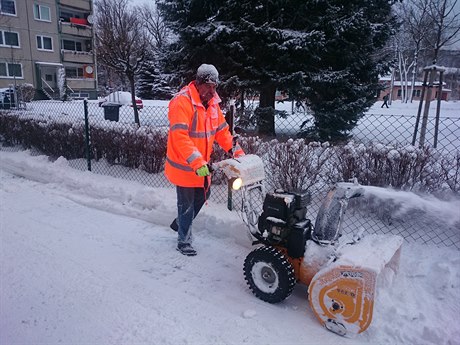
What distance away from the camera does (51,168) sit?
6.60m

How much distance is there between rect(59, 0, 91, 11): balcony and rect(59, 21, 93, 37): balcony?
2.07 metres

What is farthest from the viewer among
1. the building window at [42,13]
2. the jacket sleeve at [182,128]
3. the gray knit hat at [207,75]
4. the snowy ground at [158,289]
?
the building window at [42,13]

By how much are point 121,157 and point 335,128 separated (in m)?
5.02

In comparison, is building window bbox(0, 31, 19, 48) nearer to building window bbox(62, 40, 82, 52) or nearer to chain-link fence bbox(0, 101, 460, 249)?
building window bbox(62, 40, 82, 52)

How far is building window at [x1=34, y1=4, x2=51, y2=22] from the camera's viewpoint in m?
34.6

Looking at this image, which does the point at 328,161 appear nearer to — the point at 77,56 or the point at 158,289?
the point at 158,289

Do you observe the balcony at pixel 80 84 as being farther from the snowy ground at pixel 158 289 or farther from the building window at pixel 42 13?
the snowy ground at pixel 158 289

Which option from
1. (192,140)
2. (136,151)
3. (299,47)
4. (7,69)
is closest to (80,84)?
(7,69)

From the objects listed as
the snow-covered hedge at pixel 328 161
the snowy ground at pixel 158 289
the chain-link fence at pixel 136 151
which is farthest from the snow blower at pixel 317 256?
the snow-covered hedge at pixel 328 161

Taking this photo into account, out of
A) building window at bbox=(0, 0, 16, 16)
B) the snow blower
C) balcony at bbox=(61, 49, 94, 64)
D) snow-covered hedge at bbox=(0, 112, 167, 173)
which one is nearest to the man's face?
the snow blower

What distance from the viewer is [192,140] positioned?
11.2ft

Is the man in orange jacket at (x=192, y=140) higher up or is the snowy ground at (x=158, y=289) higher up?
the man in orange jacket at (x=192, y=140)

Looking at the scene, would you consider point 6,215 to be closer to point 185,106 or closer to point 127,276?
point 127,276

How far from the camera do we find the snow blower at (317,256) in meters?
2.41
